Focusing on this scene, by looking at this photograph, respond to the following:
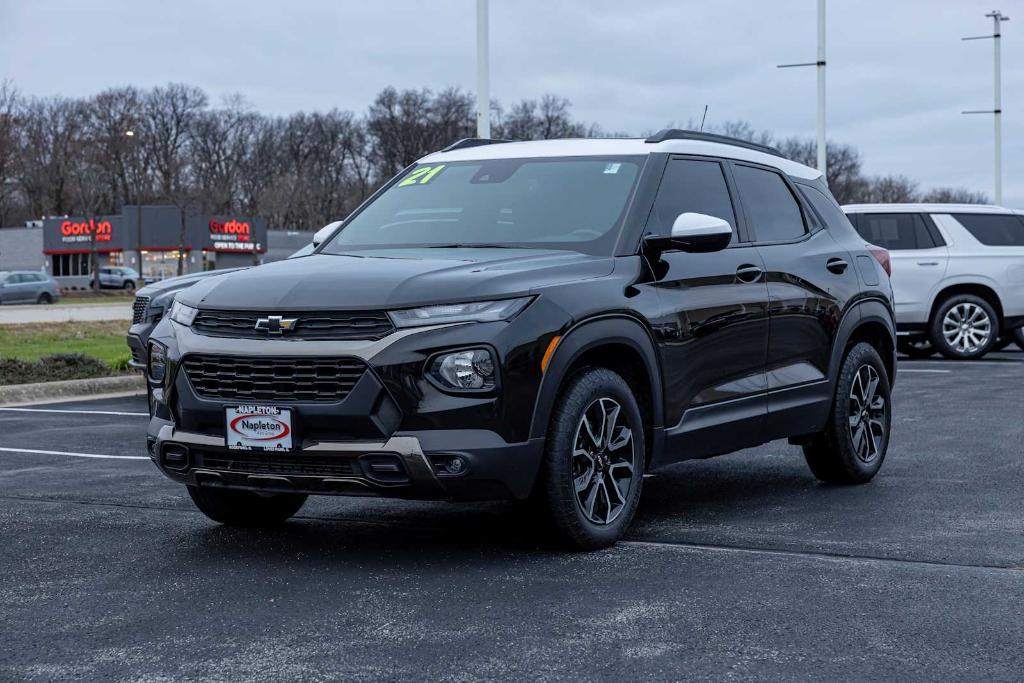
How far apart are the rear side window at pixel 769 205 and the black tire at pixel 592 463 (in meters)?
1.71

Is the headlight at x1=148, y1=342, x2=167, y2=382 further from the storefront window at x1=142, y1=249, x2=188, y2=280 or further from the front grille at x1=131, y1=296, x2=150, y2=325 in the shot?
the storefront window at x1=142, y1=249, x2=188, y2=280

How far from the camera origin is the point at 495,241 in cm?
653

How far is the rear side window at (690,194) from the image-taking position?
6711 mm

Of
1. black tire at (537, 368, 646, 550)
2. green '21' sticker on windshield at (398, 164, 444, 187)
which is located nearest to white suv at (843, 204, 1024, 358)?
green '21' sticker on windshield at (398, 164, 444, 187)

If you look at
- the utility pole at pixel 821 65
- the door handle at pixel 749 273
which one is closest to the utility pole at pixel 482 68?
the door handle at pixel 749 273

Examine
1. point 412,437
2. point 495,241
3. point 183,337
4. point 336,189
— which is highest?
point 336,189

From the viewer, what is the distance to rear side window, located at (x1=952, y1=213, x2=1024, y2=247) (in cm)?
1917

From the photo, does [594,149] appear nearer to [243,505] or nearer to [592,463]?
[592,463]

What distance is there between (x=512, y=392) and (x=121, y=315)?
28136mm

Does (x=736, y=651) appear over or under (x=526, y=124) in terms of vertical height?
under

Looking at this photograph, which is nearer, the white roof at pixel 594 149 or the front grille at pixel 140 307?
the white roof at pixel 594 149

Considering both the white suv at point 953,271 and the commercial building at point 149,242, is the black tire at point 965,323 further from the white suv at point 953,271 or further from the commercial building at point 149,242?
the commercial building at point 149,242

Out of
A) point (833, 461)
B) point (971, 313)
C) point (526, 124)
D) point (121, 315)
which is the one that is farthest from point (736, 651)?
point (526, 124)

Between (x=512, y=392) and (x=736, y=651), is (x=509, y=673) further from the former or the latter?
(x=512, y=392)
